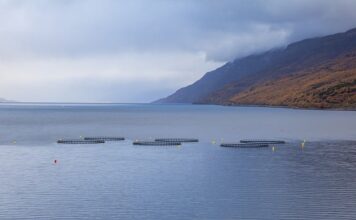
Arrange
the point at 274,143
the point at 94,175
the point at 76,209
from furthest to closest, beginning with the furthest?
1. the point at 274,143
2. the point at 94,175
3. the point at 76,209

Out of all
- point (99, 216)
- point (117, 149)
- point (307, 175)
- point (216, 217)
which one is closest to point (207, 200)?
point (216, 217)

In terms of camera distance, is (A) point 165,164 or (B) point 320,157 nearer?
(A) point 165,164

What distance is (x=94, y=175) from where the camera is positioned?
267ft

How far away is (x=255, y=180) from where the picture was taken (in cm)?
7594

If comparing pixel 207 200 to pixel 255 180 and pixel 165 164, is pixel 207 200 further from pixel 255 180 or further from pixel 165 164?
pixel 165 164

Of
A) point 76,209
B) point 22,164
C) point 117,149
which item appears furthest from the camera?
point 117,149

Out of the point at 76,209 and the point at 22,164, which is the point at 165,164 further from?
the point at 76,209

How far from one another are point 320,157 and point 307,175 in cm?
2747

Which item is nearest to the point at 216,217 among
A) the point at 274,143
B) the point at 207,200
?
the point at 207,200

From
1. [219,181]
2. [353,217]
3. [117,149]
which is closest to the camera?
[353,217]

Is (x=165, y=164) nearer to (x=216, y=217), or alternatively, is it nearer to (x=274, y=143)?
(x=216, y=217)

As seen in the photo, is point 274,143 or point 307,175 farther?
point 274,143

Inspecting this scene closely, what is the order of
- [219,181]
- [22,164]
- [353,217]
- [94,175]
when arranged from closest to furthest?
[353,217], [219,181], [94,175], [22,164]

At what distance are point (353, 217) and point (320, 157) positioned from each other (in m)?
55.2
